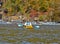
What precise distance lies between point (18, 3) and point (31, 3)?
4030 millimetres

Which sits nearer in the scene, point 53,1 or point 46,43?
point 46,43

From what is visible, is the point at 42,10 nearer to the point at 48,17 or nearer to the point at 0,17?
the point at 48,17

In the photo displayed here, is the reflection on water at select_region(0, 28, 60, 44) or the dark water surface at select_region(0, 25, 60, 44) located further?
the dark water surface at select_region(0, 25, 60, 44)

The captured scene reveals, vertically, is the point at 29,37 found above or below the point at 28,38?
below

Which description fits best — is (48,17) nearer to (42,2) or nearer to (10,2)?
(42,2)

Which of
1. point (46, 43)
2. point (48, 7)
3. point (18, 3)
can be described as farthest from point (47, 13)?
point (46, 43)

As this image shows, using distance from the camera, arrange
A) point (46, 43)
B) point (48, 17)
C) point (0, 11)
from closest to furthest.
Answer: point (46, 43) → point (48, 17) → point (0, 11)

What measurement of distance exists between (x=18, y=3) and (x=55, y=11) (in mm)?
12167

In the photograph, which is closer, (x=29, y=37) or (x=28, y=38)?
(x=28, y=38)

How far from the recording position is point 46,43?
30.6 meters

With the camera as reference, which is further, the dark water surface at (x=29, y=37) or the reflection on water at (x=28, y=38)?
the dark water surface at (x=29, y=37)

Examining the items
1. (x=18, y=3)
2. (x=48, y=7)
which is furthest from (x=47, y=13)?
(x=18, y=3)

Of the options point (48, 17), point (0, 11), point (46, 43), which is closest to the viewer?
point (46, 43)

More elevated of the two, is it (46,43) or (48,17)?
(46,43)
